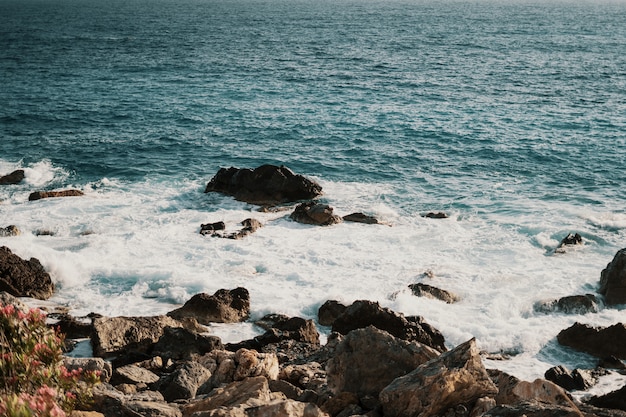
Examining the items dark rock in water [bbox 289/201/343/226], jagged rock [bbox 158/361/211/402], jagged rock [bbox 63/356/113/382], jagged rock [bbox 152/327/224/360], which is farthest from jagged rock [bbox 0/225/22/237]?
jagged rock [bbox 158/361/211/402]

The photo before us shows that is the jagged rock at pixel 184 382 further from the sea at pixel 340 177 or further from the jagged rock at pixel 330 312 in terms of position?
the jagged rock at pixel 330 312

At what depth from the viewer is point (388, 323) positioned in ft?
84.5

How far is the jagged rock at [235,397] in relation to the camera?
51.4 ft

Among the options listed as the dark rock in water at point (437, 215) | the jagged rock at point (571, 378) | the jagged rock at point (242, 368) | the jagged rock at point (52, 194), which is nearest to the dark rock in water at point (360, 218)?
the dark rock in water at point (437, 215)

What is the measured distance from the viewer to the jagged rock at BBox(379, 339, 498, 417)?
15.7 metres

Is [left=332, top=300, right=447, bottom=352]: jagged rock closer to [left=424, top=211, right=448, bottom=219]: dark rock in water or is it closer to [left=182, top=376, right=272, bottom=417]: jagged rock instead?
[left=182, top=376, right=272, bottom=417]: jagged rock

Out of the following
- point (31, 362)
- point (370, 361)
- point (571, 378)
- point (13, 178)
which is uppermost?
point (31, 362)

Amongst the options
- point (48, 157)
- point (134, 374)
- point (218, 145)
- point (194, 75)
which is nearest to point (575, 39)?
point (194, 75)

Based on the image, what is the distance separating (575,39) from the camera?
384 ft

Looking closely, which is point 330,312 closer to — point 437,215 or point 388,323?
point 388,323

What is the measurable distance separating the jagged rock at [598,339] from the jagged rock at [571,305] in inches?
102

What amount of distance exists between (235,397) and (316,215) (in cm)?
2239

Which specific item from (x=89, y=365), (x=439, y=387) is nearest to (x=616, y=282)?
(x=439, y=387)

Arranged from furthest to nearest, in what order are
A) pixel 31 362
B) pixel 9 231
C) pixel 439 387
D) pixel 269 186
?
pixel 269 186
pixel 9 231
pixel 439 387
pixel 31 362
